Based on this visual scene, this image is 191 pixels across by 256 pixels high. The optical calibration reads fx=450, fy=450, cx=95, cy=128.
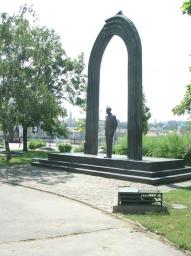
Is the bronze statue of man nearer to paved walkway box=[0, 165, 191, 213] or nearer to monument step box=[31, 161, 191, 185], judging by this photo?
monument step box=[31, 161, 191, 185]

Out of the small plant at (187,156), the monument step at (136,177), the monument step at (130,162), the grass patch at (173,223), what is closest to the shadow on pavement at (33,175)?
the monument step at (136,177)

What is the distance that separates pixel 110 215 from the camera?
973cm

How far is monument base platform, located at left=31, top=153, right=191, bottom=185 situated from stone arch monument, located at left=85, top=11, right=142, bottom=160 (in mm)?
1083

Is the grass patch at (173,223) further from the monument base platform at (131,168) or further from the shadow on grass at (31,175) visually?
the shadow on grass at (31,175)

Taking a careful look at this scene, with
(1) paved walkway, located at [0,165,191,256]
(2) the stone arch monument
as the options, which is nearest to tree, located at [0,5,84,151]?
(2) the stone arch monument

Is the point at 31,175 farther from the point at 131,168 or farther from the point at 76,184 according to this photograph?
the point at 131,168

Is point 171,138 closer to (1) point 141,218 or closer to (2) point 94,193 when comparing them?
(2) point 94,193

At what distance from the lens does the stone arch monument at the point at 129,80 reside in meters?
17.9

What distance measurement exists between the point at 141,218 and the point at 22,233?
2.58 metres

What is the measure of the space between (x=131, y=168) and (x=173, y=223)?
7.47 meters

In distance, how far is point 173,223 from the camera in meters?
8.86

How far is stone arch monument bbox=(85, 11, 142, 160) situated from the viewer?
58.6 ft

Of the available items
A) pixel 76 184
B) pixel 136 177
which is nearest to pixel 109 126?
pixel 136 177

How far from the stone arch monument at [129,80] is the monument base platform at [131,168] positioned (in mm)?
1083
